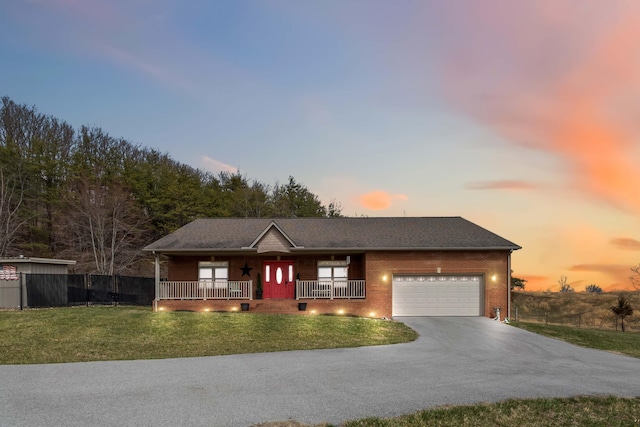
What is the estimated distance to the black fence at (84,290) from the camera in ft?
79.5

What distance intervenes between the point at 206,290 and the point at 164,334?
8.60 metres

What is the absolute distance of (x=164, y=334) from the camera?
54.8 feet

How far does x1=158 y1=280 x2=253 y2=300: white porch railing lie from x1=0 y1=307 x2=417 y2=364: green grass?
3.57m

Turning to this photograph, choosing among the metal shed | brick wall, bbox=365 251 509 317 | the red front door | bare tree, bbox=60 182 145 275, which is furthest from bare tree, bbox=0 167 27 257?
brick wall, bbox=365 251 509 317

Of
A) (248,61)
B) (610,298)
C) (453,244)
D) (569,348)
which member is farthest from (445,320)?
(610,298)

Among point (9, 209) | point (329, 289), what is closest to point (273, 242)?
point (329, 289)

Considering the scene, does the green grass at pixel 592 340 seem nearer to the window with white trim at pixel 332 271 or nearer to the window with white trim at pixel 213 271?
the window with white trim at pixel 332 271

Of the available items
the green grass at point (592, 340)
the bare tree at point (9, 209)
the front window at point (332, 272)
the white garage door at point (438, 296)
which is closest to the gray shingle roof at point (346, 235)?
the front window at point (332, 272)

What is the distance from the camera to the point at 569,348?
54.3 ft

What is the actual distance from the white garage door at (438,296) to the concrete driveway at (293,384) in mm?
9262

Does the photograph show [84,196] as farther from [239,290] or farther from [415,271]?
[415,271]

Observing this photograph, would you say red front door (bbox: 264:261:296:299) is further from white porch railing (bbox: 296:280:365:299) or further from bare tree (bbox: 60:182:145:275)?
bare tree (bbox: 60:182:145:275)

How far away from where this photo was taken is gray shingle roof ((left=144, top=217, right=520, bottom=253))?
81.1 feet

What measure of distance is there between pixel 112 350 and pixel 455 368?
33.8 ft
